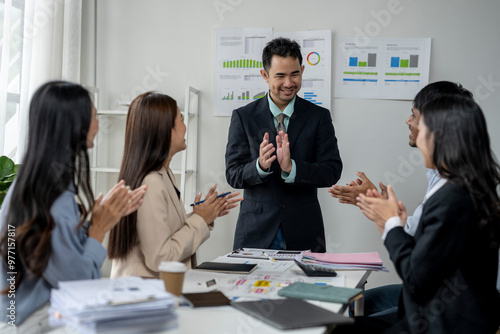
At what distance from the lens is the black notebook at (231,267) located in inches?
74.1

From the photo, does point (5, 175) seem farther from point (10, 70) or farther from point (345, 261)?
point (345, 261)

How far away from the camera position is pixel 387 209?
5.37ft

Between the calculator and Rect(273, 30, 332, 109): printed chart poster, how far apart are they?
180 centimetres

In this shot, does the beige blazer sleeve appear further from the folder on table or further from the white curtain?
the white curtain

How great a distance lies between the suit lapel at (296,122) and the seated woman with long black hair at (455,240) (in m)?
1.19

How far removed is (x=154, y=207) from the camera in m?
1.78

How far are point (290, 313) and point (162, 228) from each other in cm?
60

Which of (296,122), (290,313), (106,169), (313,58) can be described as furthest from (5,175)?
(313,58)

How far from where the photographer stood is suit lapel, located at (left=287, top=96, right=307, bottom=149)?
271cm

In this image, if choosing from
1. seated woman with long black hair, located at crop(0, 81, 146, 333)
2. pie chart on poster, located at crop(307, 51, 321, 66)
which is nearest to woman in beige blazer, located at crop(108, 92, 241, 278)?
seated woman with long black hair, located at crop(0, 81, 146, 333)

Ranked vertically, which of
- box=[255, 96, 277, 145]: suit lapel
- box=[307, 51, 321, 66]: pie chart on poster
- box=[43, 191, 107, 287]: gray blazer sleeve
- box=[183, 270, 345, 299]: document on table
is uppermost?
box=[307, 51, 321, 66]: pie chart on poster

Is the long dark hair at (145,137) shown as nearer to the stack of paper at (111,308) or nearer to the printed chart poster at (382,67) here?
the stack of paper at (111,308)

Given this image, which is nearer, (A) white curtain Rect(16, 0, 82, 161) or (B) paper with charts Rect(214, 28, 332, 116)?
(A) white curtain Rect(16, 0, 82, 161)

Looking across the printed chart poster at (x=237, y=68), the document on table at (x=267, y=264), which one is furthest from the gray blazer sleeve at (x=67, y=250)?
the printed chart poster at (x=237, y=68)
